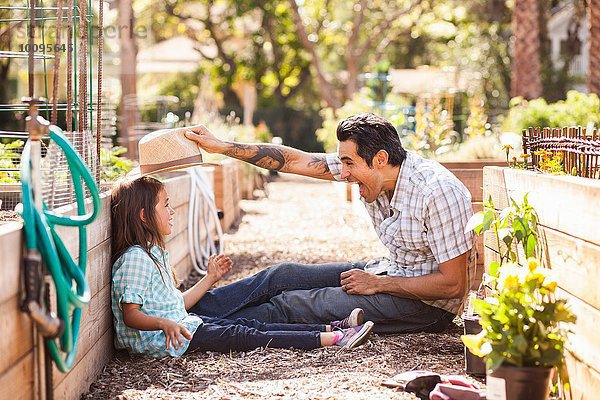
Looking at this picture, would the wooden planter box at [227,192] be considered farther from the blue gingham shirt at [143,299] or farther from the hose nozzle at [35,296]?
the hose nozzle at [35,296]

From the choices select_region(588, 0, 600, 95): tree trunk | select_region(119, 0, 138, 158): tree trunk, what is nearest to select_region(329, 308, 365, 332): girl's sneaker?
select_region(119, 0, 138, 158): tree trunk

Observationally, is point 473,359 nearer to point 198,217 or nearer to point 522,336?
point 522,336

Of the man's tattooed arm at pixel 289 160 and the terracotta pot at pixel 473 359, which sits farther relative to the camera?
Answer: the man's tattooed arm at pixel 289 160

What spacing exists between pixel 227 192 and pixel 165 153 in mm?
5527

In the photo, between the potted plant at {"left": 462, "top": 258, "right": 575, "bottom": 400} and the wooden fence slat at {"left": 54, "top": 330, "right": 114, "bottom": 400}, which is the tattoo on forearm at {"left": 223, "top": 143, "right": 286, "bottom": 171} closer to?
the wooden fence slat at {"left": 54, "top": 330, "right": 114, "bottom": 400}

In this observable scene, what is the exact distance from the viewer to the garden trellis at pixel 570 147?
392cm

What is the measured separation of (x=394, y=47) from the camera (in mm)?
31406

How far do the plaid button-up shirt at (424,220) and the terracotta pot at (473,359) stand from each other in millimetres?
512

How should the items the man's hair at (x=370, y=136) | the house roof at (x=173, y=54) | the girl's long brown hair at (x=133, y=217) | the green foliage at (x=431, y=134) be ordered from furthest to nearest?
1. the house roof at (x=173, y=54)
2. the green foliage at (x=431, y=134)
3. the man's hair at (x=370, y=136)
4. the girl's long brown hair at (x=133, y=217)

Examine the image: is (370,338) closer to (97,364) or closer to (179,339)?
(179,339)

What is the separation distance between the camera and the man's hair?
14.5 ft

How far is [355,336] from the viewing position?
4363 millimetres

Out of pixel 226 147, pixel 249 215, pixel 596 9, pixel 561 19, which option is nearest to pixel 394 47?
pixel 561 19

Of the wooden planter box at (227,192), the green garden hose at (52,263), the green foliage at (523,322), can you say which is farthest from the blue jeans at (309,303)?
the wooden planter box at (227,192)
